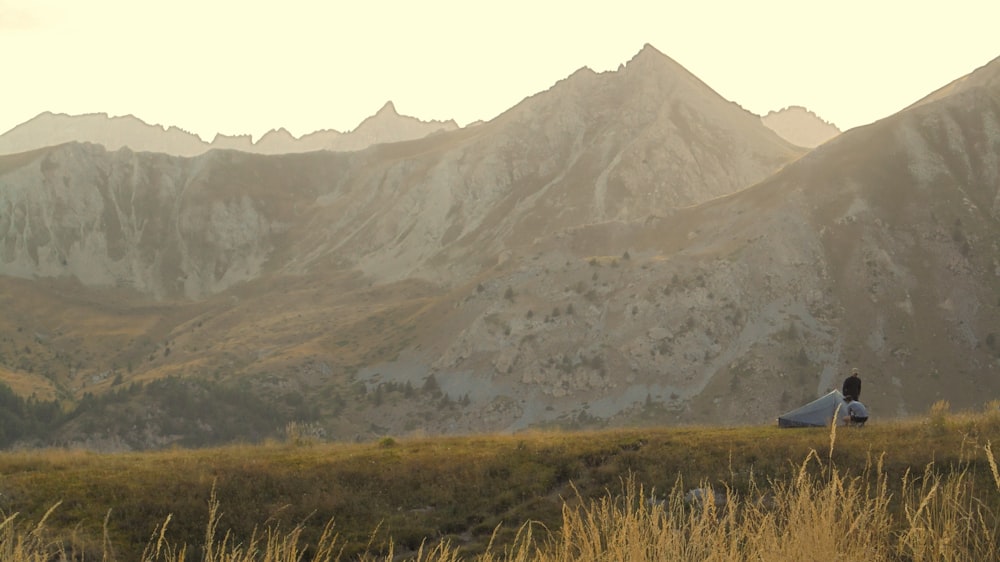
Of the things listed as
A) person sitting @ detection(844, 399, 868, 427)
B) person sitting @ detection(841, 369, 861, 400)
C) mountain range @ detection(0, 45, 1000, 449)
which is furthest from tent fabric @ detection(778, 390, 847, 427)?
mountain range @ detection(0, 45, 1000, 449)

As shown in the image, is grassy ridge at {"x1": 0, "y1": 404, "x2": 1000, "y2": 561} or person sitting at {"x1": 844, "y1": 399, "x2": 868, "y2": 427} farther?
person sitting at {"x1": 844, "y1": 399, "x2": 868, "y2": 427}

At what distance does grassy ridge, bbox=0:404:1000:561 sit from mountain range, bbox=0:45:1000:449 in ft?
153

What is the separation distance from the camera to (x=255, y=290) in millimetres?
146625

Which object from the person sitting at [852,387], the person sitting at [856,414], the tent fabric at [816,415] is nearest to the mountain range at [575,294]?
the tent fabric at [816,415]

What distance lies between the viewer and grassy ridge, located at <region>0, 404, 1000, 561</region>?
18.2m

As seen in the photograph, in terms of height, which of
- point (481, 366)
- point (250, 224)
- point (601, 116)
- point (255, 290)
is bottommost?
point (481, 366)

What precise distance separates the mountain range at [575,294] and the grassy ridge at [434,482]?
46735mm

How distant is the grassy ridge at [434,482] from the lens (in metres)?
18.2

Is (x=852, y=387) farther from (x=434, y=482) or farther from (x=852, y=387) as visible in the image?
(x=434, y=482)

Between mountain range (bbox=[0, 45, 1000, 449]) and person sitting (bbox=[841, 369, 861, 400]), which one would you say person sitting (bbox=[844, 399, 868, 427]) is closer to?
person sitting (bbox=[841, 369, 861, 400])

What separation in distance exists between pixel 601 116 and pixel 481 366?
87945 millimetres

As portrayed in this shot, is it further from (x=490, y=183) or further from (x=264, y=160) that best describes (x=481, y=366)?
(x=264, y=160)

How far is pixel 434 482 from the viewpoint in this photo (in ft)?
71.6

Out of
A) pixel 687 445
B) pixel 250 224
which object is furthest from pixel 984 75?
pixel 250 224
